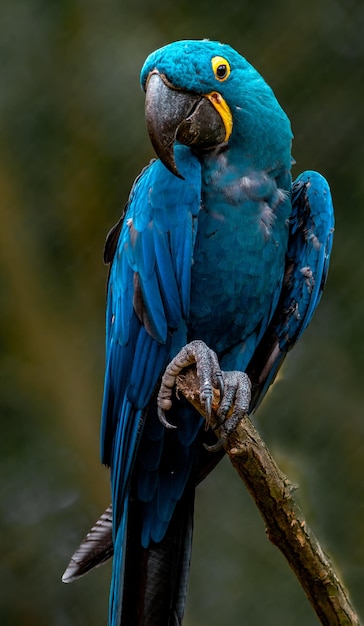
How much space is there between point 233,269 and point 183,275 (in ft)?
0.34

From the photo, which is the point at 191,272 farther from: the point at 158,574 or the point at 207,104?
the point at 158,574

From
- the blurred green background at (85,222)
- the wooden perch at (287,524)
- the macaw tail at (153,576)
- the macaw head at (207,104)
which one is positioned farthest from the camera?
the blurred green background at (85,222)

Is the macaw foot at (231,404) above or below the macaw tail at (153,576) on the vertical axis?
above

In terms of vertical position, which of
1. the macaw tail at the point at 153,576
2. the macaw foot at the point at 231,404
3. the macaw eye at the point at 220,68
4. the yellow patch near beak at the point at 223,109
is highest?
the macaw eye at the point at 220,68

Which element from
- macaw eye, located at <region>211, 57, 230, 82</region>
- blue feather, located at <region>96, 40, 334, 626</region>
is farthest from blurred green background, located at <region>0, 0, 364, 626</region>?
macaw eye, located at <region>211, 57, 230, 82</region>

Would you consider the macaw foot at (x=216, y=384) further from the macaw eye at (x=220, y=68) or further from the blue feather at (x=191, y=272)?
the macaw eye at (x=220, y=68)

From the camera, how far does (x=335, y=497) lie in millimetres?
1998

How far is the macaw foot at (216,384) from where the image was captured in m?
1.42

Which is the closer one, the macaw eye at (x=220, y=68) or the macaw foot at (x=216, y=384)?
the macaw foot at (x=216, y=384)

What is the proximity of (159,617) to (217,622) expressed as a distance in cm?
58

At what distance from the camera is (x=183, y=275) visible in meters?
1.61

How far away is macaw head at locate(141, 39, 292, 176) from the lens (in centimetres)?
152

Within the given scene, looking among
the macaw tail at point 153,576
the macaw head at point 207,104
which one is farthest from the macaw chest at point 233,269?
the macaw tail at point 153,576

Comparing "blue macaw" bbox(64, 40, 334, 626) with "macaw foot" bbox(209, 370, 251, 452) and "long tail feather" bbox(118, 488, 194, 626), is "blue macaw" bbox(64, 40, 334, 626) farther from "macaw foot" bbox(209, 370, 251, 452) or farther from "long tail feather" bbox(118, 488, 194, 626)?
"macaw foot" bbox(209, 370, 251, 452)
